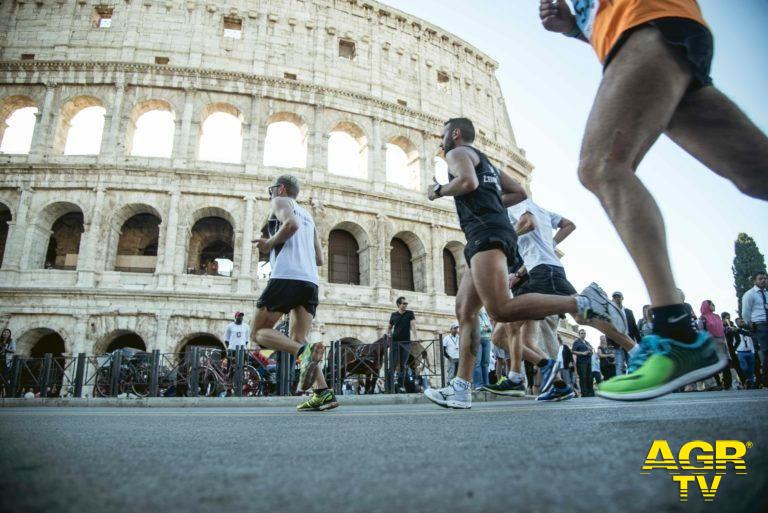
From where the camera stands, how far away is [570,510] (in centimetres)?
58

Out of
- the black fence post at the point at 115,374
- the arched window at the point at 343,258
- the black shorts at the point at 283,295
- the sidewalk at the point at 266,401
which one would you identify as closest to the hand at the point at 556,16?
the black shorts at the point at 283,295

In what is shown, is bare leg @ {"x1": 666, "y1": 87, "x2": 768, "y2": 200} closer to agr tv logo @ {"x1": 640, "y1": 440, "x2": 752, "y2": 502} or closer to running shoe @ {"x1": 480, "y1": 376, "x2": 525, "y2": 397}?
agr tv logo @ {"x1": 640, "y1": 440, "x2": 752, "y2": 502}

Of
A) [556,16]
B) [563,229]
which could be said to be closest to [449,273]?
Result: [563,229]

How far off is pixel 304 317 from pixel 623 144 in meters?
3.54

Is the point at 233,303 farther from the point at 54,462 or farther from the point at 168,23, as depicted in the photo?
the point at 54,462

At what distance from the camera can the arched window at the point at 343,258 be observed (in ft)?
68.4

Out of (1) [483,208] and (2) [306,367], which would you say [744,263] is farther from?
(2) [306,367]

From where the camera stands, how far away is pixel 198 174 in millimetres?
19250

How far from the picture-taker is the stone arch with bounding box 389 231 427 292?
21594 millimetres

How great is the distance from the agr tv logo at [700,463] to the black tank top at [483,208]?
265 cm

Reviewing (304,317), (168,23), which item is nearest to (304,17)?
(168,23)

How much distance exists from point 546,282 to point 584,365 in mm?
5428

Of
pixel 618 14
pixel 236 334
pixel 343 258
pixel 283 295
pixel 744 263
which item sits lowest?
pixel 283 295

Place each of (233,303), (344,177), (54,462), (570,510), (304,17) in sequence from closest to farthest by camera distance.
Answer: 1. (570,510)
2. (54,462)
3. (233,303)
4. (344,177)
5. (304,17)
